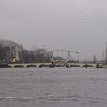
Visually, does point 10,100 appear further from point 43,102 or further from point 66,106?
point 66,106

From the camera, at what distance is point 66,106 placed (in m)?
37.2

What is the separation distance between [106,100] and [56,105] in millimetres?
6173

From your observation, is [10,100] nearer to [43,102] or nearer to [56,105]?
[43,102]

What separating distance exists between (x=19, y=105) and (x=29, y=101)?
144 inches

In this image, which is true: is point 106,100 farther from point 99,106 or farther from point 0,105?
point 0,105

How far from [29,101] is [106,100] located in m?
6.89

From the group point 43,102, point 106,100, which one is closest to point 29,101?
point 43,102

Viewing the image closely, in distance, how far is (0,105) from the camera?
125 feet

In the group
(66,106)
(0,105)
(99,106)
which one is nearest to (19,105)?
(0,105)

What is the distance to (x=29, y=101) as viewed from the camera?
1644 inches

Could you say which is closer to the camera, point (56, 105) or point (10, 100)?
point (56, 105)

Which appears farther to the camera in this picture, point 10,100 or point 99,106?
point 10,100

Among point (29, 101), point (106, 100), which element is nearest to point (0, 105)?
point (29, 101)

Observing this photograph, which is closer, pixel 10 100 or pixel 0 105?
pixel 0 105
